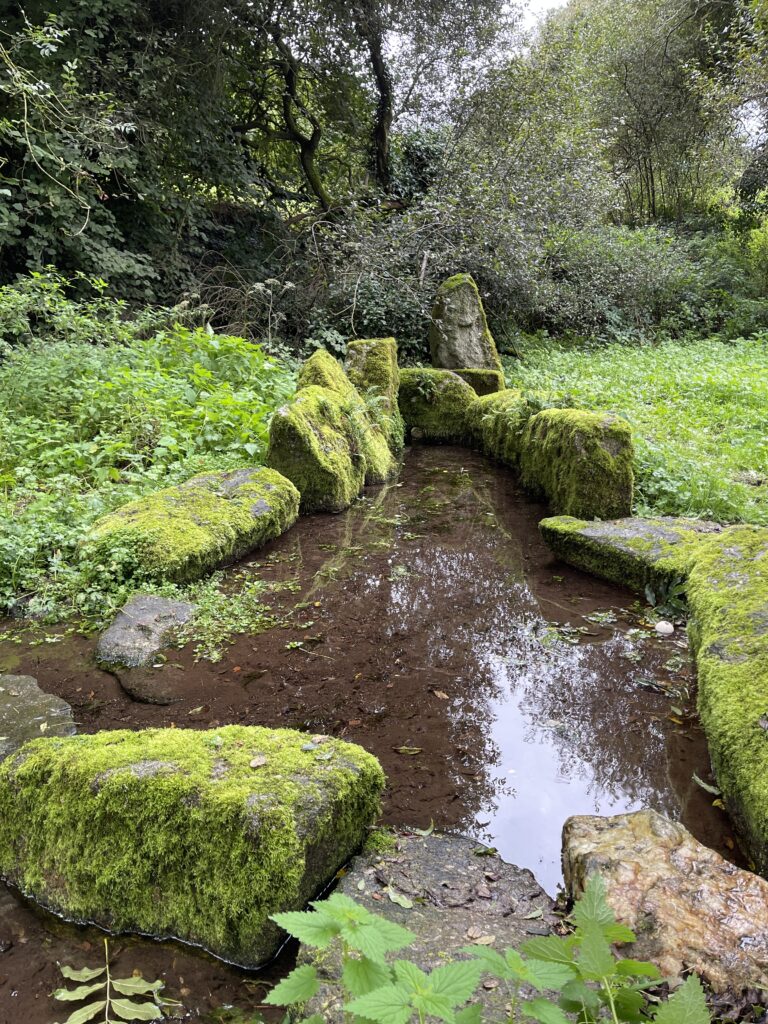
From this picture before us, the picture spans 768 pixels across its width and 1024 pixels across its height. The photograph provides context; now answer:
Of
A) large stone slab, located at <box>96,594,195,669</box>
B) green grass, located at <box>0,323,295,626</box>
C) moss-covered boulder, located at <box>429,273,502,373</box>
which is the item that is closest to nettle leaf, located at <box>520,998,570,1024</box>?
large stone slab, located at <box>96,594,195,669</box>

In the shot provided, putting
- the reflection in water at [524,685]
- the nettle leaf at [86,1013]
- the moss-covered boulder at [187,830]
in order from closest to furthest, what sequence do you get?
the nettle leaf at [86,1013] → the moss-covered boulder at [187,830] → the reflection in water at [524,685]

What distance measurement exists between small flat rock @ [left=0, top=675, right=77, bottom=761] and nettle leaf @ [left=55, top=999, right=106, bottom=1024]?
128 centimetres

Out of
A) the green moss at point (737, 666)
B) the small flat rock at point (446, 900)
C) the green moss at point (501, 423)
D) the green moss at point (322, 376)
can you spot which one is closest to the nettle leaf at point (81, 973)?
the small flat rock at point (446, 900)

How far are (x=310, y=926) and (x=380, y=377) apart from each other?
8036 mm

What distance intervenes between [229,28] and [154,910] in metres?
13.4

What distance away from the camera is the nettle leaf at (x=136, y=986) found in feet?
5.95

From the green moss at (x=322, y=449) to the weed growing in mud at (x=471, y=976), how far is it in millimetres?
4767

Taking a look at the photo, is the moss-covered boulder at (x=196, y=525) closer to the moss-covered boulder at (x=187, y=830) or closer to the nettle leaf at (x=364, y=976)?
the moss-covered boulder at (x=187, y=830)

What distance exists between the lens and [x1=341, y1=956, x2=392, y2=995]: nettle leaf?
1244 millimetres

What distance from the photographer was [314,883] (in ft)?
6.81

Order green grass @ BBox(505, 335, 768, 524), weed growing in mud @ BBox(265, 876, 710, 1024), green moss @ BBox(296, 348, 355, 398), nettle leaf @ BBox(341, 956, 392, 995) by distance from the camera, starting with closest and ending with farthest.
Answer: weed growing in mud @ BBox(265, 876, 710, 1024) → nettle leaf @ BBox(341, 956, 392, 995) → green grass @ BBox(505, 335, 768, 524) → green moss @ BBox(296, 348, 355, 398)

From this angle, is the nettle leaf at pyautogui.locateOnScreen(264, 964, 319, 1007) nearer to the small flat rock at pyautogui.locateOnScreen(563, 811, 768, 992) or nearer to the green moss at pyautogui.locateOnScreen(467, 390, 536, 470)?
the small flat rock at pyautogui.locateOnScreen(563, 811, 768, 992)

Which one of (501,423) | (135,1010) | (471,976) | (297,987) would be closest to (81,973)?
(135,1010)

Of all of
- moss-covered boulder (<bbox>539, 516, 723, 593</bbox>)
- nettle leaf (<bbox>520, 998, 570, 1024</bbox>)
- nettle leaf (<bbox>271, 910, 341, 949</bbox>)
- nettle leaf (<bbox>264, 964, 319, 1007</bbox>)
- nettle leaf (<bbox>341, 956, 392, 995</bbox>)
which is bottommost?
moss-covered boulder (<bbox>539, 516, 723, 593</bbox>)
